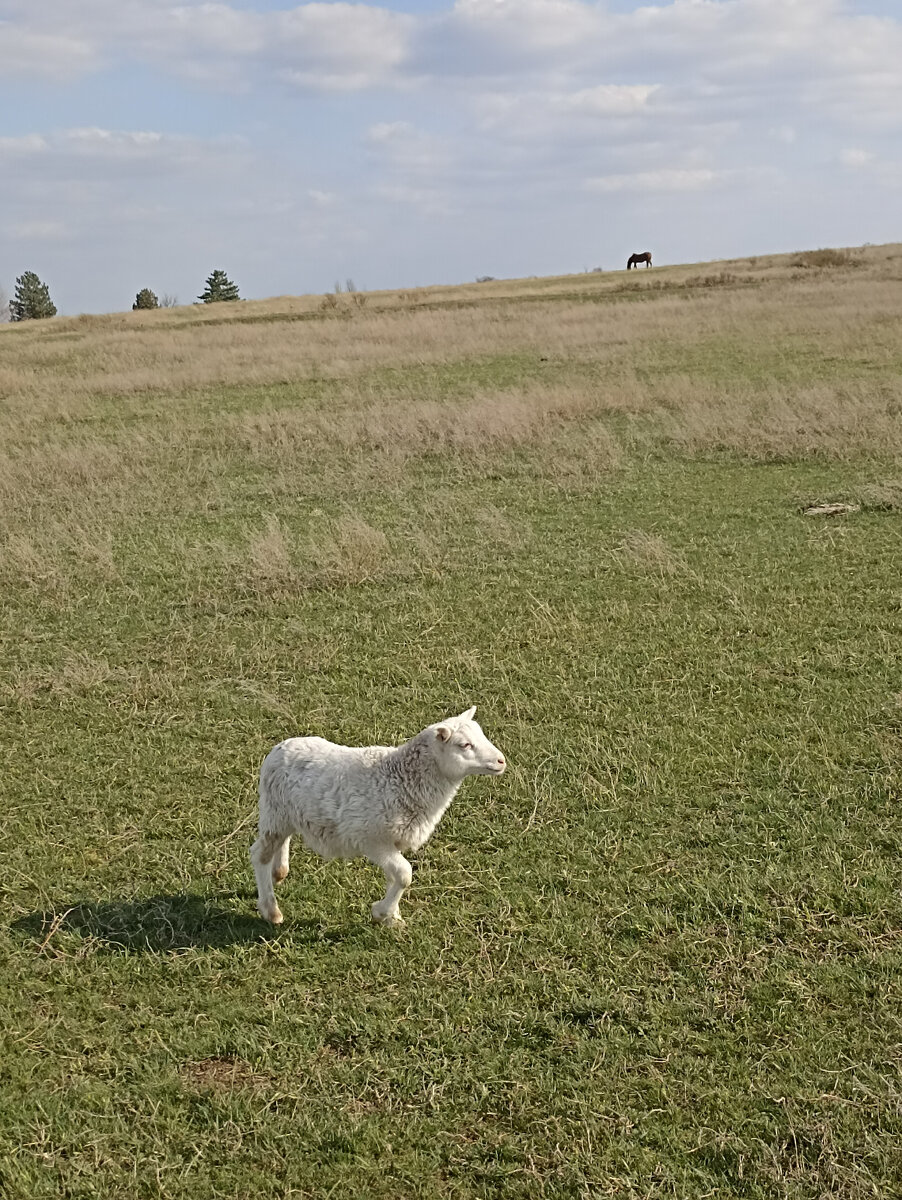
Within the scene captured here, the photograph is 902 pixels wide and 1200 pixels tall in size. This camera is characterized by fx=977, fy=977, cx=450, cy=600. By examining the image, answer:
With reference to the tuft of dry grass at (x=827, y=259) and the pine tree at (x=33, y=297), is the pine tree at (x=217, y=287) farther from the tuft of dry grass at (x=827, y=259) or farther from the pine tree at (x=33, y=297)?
the tuft of dry grass at (x=827, y=259)

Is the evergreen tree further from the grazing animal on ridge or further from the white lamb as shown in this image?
the white lamb

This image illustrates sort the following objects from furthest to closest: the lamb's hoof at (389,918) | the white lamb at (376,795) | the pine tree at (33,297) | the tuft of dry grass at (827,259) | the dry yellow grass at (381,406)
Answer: the pine tree at (33,297), the tuft of dry grass at (827,259), the dry yellow grass at (381,406), the lamb's hoof at (389,918), the white lamb at (376,795)

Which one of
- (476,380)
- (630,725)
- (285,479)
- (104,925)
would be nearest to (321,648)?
(630,725)

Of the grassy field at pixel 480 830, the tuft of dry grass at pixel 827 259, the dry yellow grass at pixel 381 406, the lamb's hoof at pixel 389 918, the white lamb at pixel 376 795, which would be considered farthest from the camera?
the tuft of dry grass at pixel 827 259

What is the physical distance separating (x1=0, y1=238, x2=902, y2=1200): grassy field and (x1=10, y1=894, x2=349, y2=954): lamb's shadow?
0.9 inches

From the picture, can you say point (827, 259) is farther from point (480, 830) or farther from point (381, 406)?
point (480, 830)

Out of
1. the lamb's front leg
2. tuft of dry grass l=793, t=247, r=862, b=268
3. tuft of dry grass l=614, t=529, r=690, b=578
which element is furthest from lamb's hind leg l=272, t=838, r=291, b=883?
tuft of dry grass l=793, t=247, r=862, b=268

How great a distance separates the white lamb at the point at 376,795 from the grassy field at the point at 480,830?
45 centimetres

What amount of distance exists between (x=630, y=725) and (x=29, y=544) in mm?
7945

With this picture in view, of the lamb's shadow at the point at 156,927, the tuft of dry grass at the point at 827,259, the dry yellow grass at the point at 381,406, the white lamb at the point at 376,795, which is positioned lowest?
the lamb's shadow at the point at 156,927

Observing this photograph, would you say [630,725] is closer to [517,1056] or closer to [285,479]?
[517,1056]

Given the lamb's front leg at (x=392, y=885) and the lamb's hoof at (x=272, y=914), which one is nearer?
the lamb's front leg at (x=392, y=885)

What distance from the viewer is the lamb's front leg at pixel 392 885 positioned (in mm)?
4402

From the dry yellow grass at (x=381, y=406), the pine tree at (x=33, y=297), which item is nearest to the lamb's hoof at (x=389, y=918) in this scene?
the dry yellow grass at (x=381, y=406)
